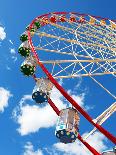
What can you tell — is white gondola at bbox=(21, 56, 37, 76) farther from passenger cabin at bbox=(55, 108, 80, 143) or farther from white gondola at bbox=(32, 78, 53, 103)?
passenger cabin at bbox=(55, 108, 80, 143)

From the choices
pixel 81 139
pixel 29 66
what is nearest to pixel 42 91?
pixel 29 66

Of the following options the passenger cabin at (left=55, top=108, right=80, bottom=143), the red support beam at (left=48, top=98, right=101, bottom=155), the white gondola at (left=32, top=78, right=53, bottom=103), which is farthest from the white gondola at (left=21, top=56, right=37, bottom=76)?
the passenger cabin at (left=55, top=108, right=80, bottom=143)

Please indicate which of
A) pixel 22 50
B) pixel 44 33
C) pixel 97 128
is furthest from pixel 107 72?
pixel 22 50

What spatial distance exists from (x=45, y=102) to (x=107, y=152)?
14.9ft

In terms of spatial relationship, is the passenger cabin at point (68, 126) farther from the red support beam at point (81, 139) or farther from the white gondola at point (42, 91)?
the white gondola at point (42, 91)

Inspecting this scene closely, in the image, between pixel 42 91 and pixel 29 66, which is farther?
pixel 29 66

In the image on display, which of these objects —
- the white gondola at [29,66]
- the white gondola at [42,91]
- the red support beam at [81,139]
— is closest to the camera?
the red support beam at [81,139]

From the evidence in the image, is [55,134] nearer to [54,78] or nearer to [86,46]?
[54,78]

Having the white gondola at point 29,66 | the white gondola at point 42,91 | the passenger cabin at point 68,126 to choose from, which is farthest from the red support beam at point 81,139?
the white gondola at point 29,66

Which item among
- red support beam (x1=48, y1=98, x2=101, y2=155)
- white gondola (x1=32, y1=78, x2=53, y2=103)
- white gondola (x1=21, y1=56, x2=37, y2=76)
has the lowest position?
red support beam (x1=48, y1=98, x2=101, y2=155)

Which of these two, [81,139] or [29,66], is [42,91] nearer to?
[29,66]

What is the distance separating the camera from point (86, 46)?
18.7m

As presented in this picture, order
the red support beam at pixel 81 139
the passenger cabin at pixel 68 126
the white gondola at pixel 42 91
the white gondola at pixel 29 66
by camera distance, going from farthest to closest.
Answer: the white gondola at pixel 29 66 → the white gondola at pixel 42 91 → the passenger cabin at pixel 68 126 → the red support beam at pixel 81 139

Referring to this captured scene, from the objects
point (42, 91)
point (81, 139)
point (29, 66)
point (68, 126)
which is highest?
point (29, 66)
